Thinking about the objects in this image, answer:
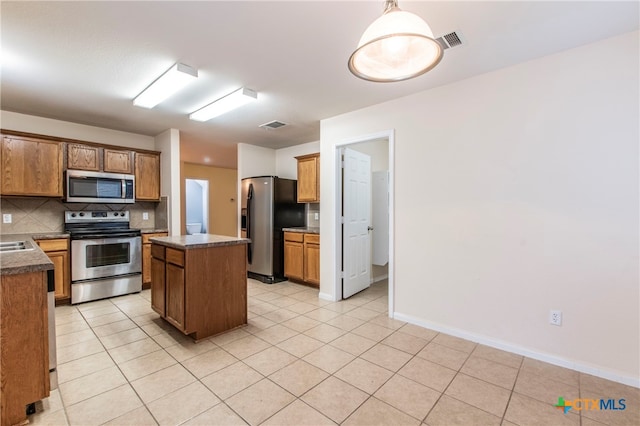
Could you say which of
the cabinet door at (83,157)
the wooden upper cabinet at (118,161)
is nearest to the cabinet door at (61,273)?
the cabinet door at (83,157)

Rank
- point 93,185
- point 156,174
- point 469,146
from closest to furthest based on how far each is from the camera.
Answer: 1. point 469,146
2. point 93,185
3. point 156,174

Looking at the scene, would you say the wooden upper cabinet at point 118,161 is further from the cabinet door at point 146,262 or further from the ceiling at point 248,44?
the cabinet door at point 146,262

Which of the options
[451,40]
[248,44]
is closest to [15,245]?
[248,44]

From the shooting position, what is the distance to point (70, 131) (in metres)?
4.06

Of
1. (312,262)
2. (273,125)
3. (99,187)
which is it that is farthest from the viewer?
(312,262)

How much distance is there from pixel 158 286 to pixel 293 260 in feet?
6.93

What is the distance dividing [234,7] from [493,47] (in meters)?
1.88

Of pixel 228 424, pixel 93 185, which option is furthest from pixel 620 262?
pixel 93 185

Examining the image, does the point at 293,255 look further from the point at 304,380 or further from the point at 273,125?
the point at 304,380

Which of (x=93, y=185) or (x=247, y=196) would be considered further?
(x=247, y=196)

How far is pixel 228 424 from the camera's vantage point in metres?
1.63

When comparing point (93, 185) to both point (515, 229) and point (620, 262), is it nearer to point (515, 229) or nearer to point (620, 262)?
point (515, 229)

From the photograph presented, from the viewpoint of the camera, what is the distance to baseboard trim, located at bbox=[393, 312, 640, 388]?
2062mm

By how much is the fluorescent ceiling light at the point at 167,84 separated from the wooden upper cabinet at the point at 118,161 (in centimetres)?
149
